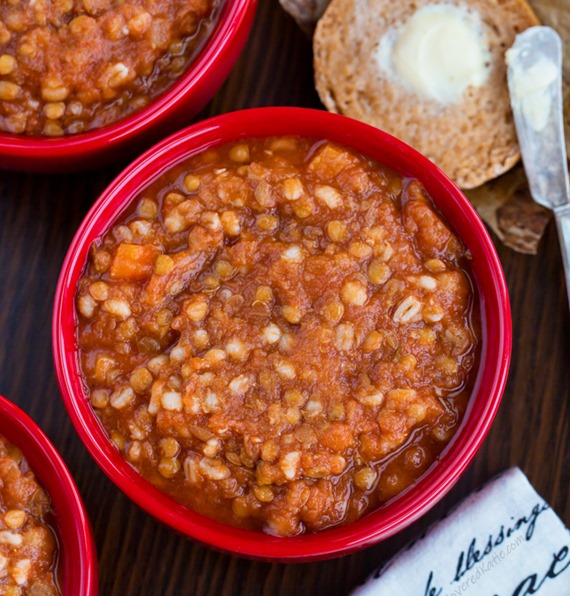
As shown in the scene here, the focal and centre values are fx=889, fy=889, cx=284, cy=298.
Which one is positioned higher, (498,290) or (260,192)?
(260,192)

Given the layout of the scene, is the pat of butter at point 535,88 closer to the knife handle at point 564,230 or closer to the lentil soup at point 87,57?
the knife handle at point 564,230

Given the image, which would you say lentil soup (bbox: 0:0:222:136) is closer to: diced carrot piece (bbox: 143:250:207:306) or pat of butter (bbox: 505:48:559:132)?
diced carrot piece (bbox: 143:250:207:306)

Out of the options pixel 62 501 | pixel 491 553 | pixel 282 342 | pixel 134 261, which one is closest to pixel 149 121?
pixel 134 261

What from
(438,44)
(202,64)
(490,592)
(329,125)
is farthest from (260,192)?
(490,592)

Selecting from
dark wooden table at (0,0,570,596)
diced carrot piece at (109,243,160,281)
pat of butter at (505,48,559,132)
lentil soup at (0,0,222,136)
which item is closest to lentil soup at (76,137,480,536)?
diced carrot piece at (109,243,160,281)

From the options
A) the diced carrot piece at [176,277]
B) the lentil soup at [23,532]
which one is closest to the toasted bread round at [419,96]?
the diced carrot piece at [176,277]

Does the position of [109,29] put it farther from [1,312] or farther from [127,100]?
[1,312]
